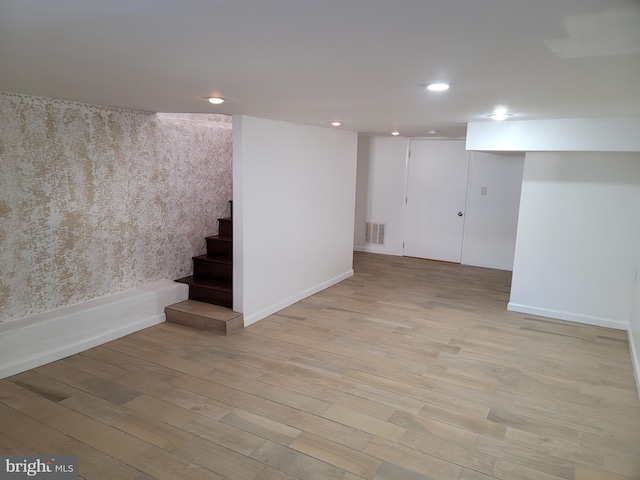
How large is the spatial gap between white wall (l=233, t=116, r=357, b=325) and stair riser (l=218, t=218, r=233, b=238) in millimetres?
805

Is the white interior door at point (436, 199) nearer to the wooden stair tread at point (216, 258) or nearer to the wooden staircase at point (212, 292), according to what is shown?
the wooden staircase at point (212, 292)

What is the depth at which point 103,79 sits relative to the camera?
2551 mm

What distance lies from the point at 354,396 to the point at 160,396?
134 cm

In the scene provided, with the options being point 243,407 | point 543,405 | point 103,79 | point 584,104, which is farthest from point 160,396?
point 584,104

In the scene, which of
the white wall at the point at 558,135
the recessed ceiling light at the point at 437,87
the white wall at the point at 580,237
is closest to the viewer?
the recessed ceiling light at the point at 437,87

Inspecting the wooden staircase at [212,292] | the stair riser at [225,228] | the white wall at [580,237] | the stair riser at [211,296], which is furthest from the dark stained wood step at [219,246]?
the white wall at [580,237]

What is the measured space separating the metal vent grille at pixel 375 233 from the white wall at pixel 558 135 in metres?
3.51

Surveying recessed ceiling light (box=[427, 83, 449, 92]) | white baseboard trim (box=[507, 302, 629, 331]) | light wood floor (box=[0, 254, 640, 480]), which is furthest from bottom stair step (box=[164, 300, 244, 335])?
white baseboard trim (box=[507, 302, 629, 331])

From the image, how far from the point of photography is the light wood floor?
2.39 metres

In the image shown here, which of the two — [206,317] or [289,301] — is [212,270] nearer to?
[206,317]

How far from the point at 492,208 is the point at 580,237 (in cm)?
237

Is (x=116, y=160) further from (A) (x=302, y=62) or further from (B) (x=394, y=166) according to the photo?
(B) (x=394, y=166)

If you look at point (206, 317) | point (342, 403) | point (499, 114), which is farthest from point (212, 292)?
point (499, 114)

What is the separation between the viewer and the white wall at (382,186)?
7496mm
